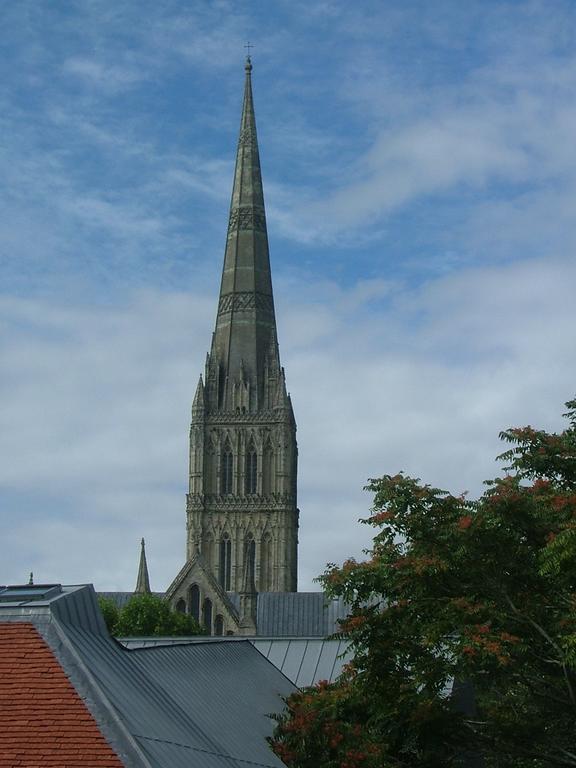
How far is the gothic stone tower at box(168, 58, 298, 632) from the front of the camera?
→ 10306cm

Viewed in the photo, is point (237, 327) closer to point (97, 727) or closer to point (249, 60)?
point (249, 60)

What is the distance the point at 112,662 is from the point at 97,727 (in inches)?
157

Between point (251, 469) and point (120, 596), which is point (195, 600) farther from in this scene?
point (251, 469)

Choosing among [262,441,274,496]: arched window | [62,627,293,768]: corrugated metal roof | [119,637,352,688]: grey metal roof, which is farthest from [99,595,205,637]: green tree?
[62,627,293,768]: corrugated metal roof

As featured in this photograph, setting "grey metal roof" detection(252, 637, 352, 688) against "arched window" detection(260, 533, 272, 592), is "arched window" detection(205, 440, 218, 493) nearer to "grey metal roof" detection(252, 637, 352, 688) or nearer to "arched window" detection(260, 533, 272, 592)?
"arched window" detection(260, 533, 272, 592)

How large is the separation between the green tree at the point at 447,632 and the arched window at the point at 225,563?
76257 millimetres

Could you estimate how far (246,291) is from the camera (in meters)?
114

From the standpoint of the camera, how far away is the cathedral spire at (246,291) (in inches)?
4294

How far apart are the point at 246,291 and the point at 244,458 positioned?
15873 millimetres

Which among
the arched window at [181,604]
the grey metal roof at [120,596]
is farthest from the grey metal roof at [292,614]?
the grey metal roof at [120,596]

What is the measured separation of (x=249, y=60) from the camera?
12188 centimetres

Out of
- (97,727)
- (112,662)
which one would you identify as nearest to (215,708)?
(112,662)

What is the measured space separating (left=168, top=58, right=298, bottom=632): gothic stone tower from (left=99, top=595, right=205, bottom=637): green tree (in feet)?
24.6

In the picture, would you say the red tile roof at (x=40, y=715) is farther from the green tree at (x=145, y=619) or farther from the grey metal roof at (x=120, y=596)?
the grey metal roof at (x=120, y=596)
